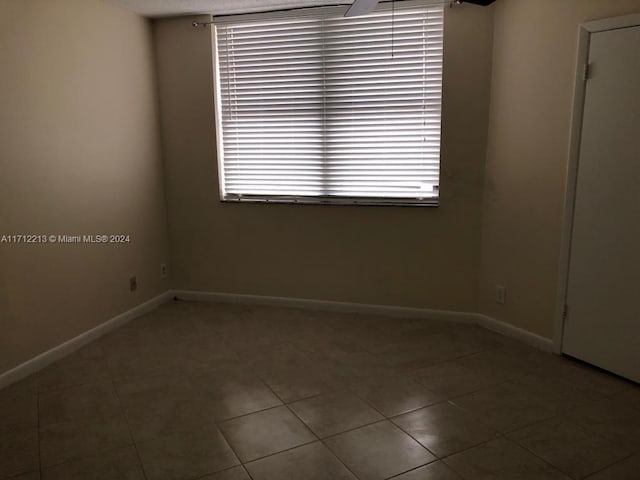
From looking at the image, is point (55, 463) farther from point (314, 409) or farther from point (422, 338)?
point (422, 338)

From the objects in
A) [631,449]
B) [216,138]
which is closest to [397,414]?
[631,449]

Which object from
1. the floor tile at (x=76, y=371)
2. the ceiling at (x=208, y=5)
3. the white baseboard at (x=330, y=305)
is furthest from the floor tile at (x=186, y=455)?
the ceiling at (x=208, y=5)

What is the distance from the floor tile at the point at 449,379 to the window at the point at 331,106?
127cm

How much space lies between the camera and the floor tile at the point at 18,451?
84.4 inches


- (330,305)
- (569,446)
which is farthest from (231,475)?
(330,305)

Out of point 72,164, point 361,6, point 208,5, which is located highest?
point 208,5

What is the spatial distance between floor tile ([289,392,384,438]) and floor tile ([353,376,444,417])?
0.07 meters

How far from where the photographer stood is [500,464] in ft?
7.06

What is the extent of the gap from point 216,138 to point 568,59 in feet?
8.58

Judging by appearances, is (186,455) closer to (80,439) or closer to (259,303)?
(80,439)

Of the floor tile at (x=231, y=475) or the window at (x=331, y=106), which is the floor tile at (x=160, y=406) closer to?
the floor tile at (x=231, y=475)

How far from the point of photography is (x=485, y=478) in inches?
81.0

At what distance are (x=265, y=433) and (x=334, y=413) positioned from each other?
0.38m

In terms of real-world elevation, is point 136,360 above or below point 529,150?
below
